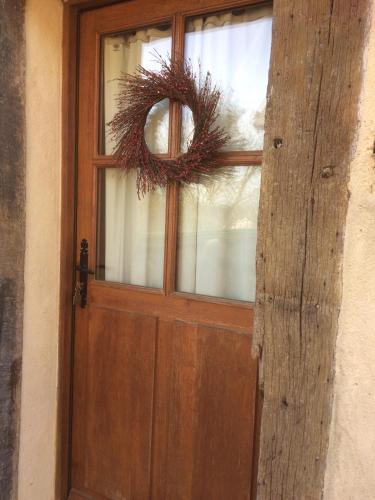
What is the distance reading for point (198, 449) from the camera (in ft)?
4.60

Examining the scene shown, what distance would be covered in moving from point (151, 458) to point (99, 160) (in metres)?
1.32

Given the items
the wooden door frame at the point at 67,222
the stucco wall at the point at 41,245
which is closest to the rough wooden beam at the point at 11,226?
the stucco wall at the point at 41,245

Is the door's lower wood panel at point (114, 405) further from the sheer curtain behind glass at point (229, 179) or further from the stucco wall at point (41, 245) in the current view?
the sheer curtain behind glass at point (229, 179)

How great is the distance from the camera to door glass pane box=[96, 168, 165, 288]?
1507 millimetres

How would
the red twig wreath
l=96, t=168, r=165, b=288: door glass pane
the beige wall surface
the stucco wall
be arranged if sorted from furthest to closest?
1. l=96, t=168, r=165, b=288: door glass pane
2. the stucco wall
3. the red twig wreath
4. the beige wall surface

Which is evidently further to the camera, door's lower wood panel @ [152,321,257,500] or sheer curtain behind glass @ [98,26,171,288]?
sheer curtain behind glass @ [98,26,171,288]

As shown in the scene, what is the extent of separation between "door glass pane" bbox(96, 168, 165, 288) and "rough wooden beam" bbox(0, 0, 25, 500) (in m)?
0.35

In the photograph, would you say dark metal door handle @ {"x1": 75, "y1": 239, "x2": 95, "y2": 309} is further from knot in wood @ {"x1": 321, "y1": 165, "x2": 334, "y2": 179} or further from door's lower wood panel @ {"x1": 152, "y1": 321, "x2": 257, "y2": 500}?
knot in wood @ {"x1": 321, "y1": 165, "x2": 334, "y2": 179}

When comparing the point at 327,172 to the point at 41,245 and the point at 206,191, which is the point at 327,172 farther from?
the point at 41,245

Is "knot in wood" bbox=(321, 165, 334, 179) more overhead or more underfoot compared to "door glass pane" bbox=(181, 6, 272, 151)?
more underfoot

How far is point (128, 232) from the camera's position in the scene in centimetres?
158

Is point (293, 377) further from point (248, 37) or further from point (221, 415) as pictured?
point (248, 37)

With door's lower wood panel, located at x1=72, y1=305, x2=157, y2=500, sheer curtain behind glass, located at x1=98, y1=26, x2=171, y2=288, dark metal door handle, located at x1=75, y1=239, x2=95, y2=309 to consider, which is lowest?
door's lower wood panel, located at x1=72, y1=305, x2=157, y2=500

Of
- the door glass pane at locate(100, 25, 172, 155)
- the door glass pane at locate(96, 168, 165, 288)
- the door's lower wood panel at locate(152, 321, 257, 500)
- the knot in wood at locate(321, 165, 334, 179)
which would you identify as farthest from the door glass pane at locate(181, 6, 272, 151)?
the door's lower wood panel at locate(152, 321, 257, 500)
